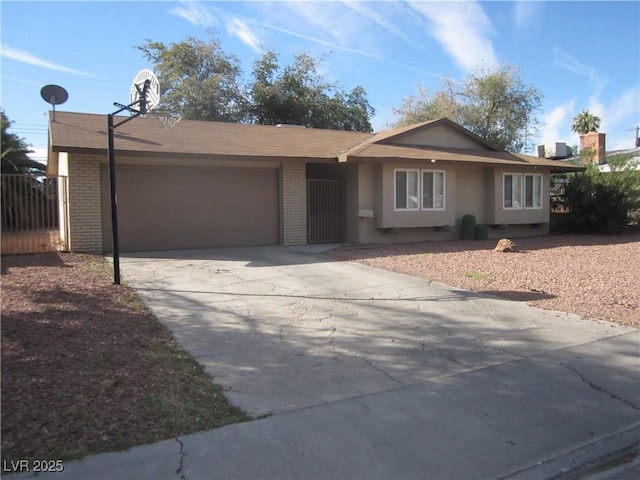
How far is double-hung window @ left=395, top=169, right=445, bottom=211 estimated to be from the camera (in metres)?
15.3

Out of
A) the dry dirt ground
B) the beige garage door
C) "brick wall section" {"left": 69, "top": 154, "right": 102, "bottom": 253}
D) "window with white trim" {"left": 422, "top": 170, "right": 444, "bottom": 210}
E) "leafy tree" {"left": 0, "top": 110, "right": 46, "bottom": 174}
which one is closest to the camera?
the dry dirt ground

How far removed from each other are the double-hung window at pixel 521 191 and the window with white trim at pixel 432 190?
3.10m

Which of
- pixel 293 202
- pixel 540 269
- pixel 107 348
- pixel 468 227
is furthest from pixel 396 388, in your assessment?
pixel 468 227

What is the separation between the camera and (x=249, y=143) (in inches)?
579

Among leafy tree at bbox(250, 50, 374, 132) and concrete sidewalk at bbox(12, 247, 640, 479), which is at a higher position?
leafy tree at bbox(250, 50, 374, 132)

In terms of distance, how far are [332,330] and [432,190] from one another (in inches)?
428

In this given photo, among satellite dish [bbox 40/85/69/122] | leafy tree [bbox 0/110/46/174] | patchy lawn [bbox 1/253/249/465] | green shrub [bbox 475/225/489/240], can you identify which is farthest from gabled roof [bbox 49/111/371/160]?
leafy tree [bbox 0/110/46/174]

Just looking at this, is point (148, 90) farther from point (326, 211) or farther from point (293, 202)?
point (326, 211)

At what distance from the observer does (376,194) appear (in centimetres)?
1517

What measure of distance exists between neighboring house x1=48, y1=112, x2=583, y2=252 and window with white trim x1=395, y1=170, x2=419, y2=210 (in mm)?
35

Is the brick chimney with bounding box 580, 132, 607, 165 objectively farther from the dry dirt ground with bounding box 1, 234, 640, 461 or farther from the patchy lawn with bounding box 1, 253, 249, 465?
the patchy lawn with bounding box 1, 253, 249, 465

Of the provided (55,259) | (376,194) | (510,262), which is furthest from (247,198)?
(510,262)

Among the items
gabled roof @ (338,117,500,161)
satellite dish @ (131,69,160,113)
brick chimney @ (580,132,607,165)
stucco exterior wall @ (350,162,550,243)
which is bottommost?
stucco exterior wall @ (350,162,550,243)

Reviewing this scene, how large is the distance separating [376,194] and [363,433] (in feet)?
39.4
